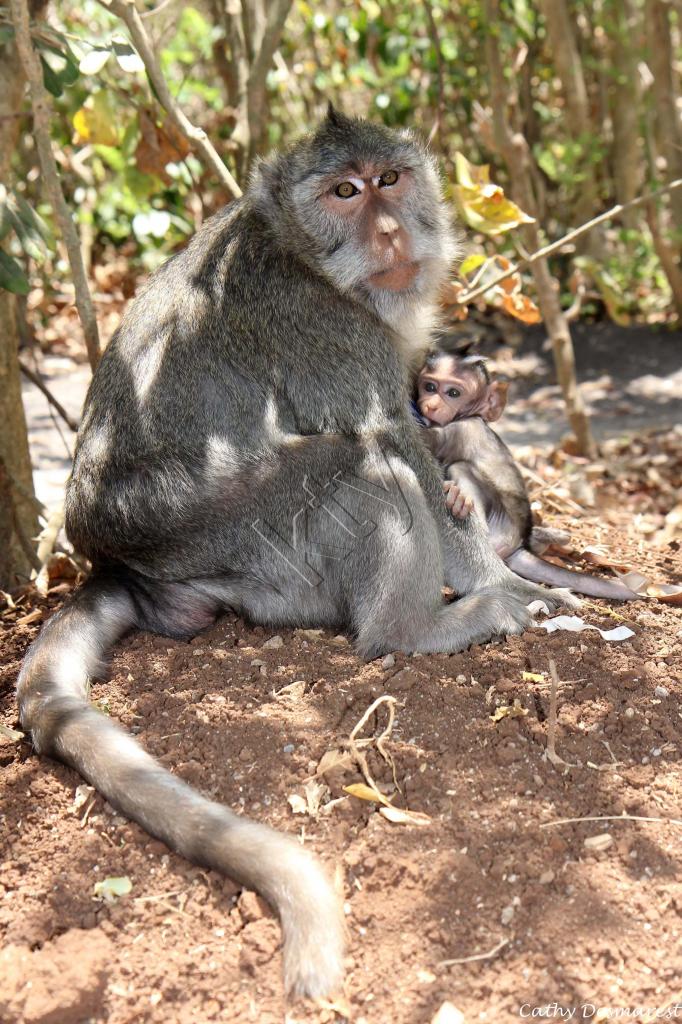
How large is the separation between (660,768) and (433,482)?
138 centimetres

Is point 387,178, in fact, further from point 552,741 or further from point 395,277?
point 552,741

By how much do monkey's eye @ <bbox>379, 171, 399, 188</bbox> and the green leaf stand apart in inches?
57.5

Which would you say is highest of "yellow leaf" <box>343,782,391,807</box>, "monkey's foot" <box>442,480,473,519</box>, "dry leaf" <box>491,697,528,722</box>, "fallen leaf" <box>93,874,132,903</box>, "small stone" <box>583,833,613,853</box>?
"monkey's foot" <box>442,480,473,519</box>

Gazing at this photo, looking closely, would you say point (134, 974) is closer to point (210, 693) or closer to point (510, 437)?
point (210, 693)

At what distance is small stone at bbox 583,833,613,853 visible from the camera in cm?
301

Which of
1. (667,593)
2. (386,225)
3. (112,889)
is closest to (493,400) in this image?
(386,225)

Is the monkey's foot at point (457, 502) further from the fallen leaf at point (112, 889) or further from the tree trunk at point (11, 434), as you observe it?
the tree trunk at point (11, 434)

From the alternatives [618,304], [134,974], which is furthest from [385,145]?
[618,304]

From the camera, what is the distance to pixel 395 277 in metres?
4.14

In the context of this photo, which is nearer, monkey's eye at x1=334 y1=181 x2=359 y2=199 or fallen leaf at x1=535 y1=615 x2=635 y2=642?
fallen leaf at x1=535 y1=615 x2=635 y2=642

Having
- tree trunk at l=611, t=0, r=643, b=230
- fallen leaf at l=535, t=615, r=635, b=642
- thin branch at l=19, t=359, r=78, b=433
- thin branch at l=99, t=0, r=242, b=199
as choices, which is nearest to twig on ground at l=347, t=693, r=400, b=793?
fallen leaf at l=535, t=615, r=635, b=642

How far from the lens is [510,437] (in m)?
9.20

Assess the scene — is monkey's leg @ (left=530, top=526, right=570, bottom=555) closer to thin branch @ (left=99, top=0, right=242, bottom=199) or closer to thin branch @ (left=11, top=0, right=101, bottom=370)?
thin branch @ (left=99, top=0, right=242, bottom=199)

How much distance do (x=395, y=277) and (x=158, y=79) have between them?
160cm
